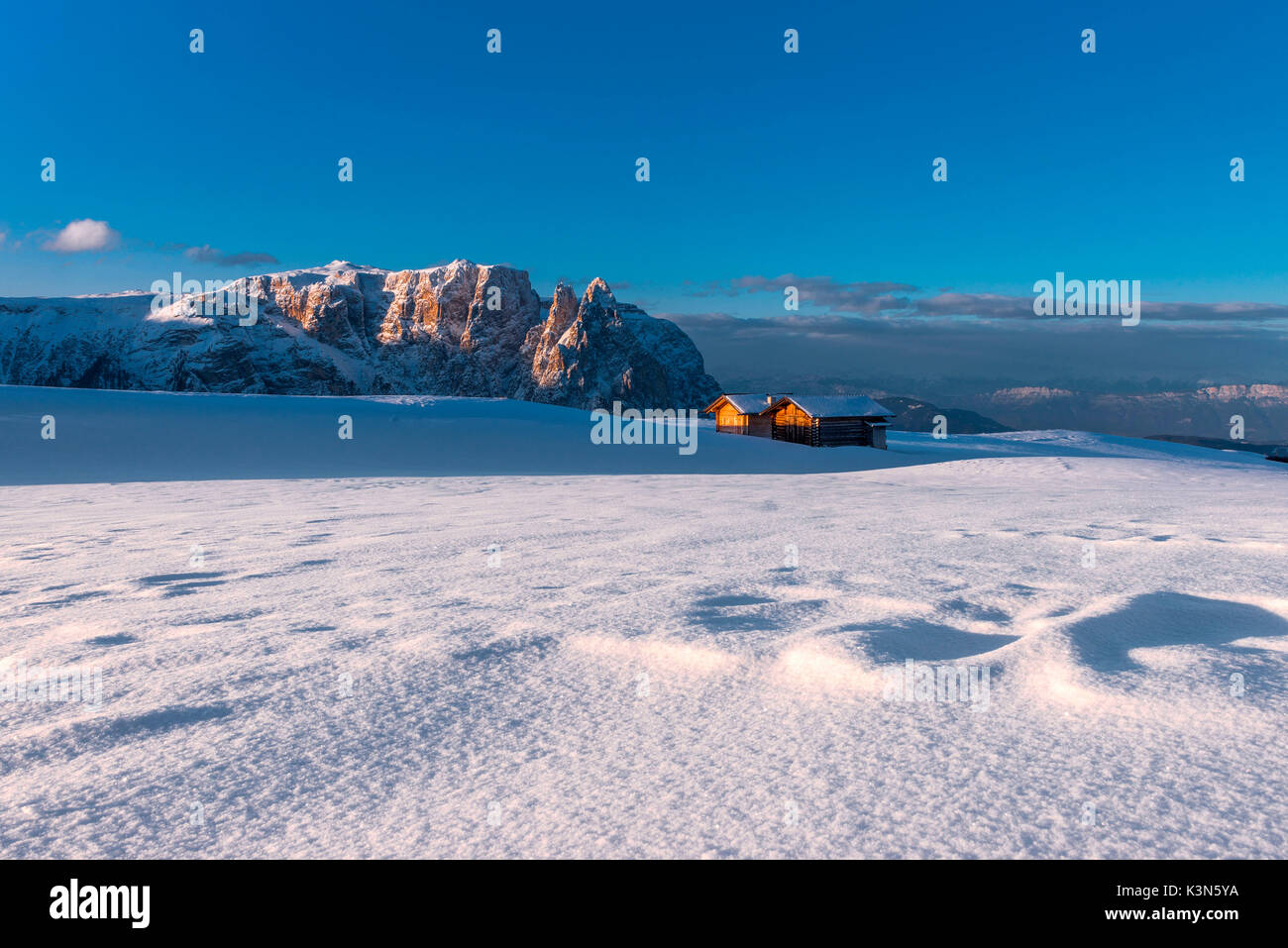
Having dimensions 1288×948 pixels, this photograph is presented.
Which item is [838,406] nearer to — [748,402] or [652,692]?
[748,402]

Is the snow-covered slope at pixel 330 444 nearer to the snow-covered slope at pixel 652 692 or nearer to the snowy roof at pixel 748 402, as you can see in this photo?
the snowy roof at pixel 748 402

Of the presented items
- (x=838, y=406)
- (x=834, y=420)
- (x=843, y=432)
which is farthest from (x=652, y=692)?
(x=838, y=406)

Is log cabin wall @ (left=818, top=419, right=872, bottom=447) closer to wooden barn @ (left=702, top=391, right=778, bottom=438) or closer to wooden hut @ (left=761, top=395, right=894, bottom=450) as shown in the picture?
wooden hut @ (left=761, top=395, right=894, bottom=450)

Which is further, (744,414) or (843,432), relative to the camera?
(744,414)

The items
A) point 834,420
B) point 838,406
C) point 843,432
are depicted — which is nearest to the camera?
point 834,420
